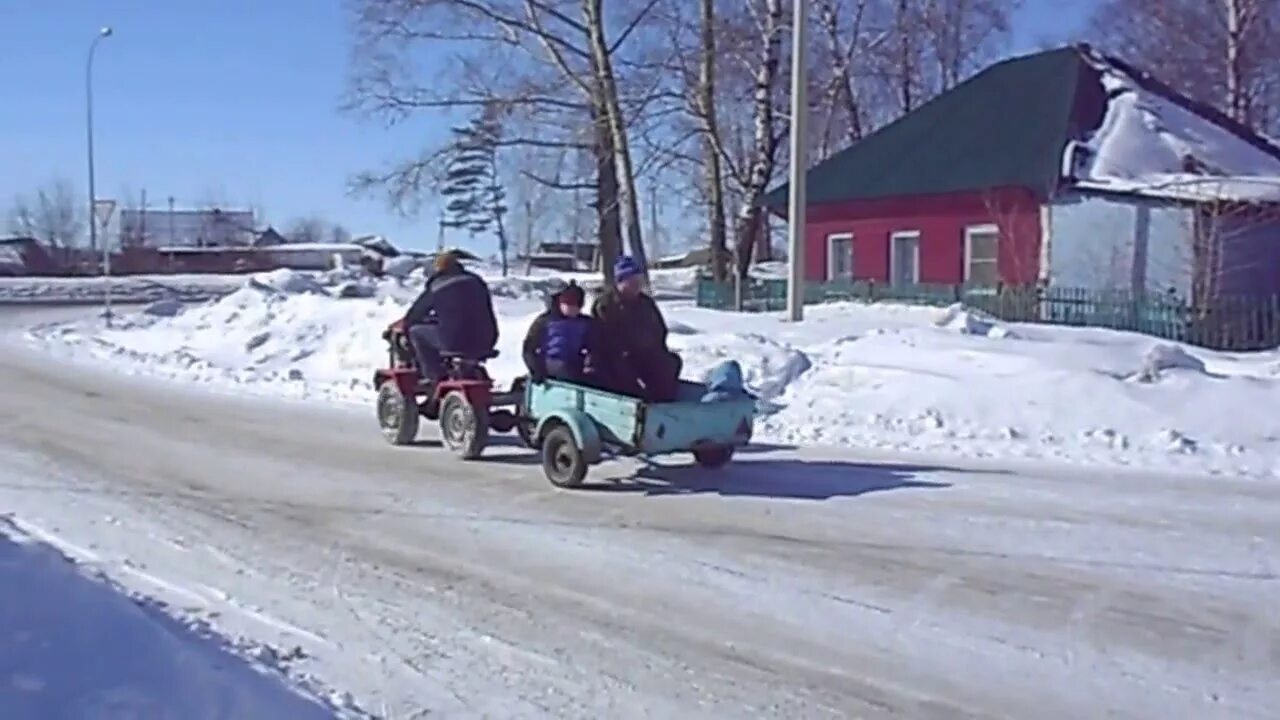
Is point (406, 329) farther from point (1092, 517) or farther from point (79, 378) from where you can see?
point (79, 378)

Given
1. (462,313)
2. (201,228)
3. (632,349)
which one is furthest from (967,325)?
(201,228)

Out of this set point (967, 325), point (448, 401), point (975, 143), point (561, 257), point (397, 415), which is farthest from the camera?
point (561, 257)

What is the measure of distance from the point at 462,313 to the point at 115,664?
7.50 meters

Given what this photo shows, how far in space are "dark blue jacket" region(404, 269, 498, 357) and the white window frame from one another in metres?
21.6

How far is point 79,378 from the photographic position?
21.5 metres

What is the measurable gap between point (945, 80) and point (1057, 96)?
2082 cm

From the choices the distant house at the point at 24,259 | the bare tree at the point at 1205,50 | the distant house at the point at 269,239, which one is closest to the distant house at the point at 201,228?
the distant house at the point at 269,239

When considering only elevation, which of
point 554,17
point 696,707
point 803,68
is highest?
point 554,17

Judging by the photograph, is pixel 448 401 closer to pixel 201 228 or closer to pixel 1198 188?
pixel 1198 188

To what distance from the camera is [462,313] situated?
1343 cm

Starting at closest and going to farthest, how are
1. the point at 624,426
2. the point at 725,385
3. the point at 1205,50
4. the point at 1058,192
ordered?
1. the point at 624,426
2. the point at 725,385
3. the point at 1058,192
4. the point at 1205,50

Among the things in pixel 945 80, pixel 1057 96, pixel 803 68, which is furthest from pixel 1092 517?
pixel 945 80

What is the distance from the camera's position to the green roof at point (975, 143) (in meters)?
31.1

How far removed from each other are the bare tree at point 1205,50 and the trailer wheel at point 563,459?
107 ft
